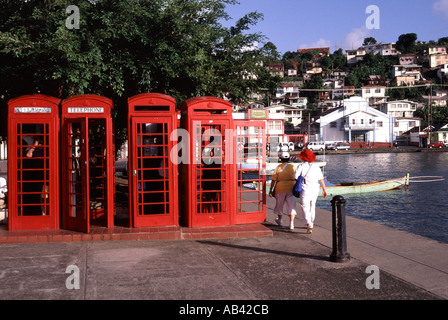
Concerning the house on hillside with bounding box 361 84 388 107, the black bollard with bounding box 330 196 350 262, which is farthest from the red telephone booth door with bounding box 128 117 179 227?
the house on hillside with bounding box 361 84 388 107

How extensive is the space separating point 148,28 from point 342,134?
7824 cm

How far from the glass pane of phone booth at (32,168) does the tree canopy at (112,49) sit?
1834 millimetres

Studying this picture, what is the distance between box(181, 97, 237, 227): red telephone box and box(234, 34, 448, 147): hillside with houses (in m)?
33.2

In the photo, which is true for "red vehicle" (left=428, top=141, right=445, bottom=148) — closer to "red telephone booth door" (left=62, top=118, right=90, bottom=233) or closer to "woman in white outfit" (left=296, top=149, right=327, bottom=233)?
"woman in white outfit" (left=296, top=149, right=327, bottom=233)

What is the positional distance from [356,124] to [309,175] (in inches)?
3040

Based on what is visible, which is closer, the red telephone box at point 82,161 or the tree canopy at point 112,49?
the red telephone box at point 82,161

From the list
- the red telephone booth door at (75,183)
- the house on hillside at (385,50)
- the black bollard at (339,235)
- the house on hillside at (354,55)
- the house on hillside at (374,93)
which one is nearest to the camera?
the black bollard at (339,235)

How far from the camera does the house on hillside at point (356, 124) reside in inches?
3255

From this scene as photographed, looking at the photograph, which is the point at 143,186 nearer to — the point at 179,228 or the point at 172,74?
the point at 179,228

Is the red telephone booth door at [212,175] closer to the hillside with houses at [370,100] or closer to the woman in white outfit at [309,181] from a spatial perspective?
the woman in white outfit at [309,181]

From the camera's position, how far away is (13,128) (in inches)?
343

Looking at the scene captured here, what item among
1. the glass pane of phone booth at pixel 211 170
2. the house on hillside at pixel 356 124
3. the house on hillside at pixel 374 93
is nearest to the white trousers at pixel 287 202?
the glass pane of phone booth at pixel 211 170

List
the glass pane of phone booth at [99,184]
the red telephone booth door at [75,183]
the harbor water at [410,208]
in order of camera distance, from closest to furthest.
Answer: the red telephone booth door at [75,183] → the glass pane of phone booth at [99,184] → the harbor water at [410,208]
